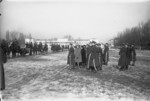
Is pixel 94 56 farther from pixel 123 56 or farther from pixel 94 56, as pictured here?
pixel 123 56

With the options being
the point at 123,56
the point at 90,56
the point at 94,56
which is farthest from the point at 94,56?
the point at 123,56

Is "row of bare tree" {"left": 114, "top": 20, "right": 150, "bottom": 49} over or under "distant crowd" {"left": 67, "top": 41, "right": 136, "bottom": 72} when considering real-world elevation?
over

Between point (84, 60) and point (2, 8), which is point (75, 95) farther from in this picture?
point (84, 60)

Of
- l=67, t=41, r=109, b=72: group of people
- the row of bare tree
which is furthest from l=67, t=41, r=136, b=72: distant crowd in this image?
the row of bare tree

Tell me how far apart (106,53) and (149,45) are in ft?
125

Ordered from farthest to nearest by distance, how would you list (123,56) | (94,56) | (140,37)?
(140,37) → (123,56) → (94,56)

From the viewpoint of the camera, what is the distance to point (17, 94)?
19.2 ft

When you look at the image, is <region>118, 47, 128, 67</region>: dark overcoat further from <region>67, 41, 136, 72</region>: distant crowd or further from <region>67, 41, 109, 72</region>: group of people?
<region>67, 41, 109, 72</region>: group of people

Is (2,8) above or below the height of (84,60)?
above

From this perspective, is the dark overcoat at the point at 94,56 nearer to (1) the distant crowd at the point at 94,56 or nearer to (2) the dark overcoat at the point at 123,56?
(1) the distant crowd at the point at 94,56

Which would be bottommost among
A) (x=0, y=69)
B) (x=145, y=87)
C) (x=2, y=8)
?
(x=145, y=87)

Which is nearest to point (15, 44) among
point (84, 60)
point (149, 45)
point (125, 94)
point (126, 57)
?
point (84, 60)

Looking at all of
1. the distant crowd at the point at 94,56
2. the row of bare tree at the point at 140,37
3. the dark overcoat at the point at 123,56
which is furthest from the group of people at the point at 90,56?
the row of bare tree at the point at 140,37

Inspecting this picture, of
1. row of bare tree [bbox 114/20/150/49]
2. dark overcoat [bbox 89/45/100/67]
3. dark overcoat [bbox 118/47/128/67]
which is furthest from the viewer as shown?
row of bare tree [bbox 114/20/150/49]
